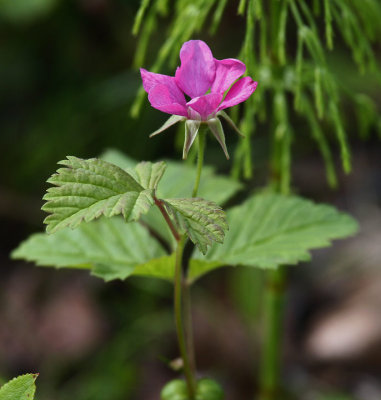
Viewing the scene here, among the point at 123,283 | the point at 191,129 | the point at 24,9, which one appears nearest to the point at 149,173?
the point at 191,129

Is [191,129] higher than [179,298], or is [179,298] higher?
[191,129]

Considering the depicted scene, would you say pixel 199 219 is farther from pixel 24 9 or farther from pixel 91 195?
pixel 24 9

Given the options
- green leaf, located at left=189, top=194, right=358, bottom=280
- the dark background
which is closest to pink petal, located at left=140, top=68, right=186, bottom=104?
green leaf, located at left=189, top=194, right=358, bottom=280

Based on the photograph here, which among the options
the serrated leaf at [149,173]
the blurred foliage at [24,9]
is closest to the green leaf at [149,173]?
the serrated leaf at [149,173]

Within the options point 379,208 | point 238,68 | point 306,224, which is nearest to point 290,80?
point 306,224

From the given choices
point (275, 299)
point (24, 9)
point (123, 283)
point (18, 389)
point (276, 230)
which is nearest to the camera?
point (18, 389)
